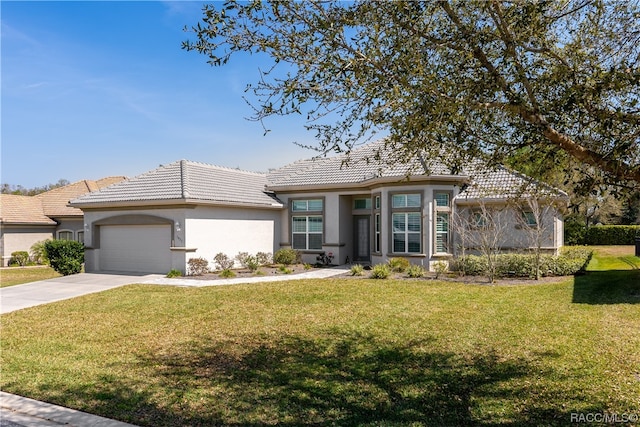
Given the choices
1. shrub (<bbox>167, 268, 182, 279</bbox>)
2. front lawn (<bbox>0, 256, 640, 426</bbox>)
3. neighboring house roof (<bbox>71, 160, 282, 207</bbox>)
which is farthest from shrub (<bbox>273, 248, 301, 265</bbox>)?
front lawn (<bbox>0, 256, 640, 426</bbox>)

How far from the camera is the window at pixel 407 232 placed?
62.6 ft

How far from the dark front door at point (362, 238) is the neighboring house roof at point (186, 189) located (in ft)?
14.5

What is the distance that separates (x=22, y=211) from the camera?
30.0 metres

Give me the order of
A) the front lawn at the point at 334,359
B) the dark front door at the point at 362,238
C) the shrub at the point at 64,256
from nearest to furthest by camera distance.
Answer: the front lawn at the point at 334,359 → the shrub at the point at 64,256 → the dark front door at the point at 362,238

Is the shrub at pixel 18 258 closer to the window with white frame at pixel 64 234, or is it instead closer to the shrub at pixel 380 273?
the window with white frame at pixel 64 234

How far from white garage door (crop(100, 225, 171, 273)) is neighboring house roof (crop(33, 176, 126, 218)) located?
11247 mm

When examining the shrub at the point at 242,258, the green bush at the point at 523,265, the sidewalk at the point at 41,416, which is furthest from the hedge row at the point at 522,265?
the sidewalk at the point at 41,416

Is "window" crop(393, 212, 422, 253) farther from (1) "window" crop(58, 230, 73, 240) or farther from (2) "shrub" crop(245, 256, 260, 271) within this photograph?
(1) "window" crop(58, 230, 73, 240)

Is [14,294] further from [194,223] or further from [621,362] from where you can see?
[621,362]

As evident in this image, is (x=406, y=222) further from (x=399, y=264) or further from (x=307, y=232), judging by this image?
(x=307, y=232)

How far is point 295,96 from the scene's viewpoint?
5.04 meters

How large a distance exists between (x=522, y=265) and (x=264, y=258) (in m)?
12.3

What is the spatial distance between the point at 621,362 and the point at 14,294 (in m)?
17.6

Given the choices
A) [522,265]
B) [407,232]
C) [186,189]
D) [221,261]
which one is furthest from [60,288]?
[522,265]
